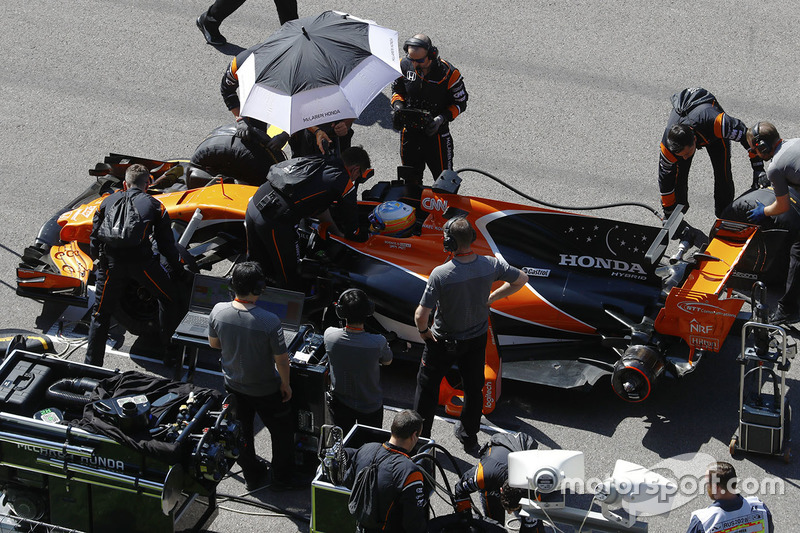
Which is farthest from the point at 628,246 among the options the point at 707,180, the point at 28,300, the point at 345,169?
the point at 28,300

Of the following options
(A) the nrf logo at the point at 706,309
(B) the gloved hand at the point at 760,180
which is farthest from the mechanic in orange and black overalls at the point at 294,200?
(B) the gloved hand at the point at 760,180

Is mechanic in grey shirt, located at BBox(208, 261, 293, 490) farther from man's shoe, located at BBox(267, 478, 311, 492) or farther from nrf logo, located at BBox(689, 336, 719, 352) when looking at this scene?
nrf logo, located at BBox(689, 336, 719, 352)

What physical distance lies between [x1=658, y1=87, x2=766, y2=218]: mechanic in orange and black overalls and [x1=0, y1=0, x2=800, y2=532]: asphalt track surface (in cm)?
63

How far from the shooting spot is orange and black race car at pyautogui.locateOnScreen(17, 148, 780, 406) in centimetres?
704

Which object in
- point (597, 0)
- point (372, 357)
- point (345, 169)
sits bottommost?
point (372, 357)

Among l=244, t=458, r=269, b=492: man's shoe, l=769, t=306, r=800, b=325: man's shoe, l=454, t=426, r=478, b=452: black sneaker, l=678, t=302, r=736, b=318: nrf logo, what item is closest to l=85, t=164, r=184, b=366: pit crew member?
l=244, t=458, r=269, b=492: man's shoe

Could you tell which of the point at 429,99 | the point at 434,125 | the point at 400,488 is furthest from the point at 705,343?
the point at 429,99

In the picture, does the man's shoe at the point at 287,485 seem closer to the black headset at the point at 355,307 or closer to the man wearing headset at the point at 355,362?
the man wearing headset at the point at 355,362

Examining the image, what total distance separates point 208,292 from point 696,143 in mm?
4552

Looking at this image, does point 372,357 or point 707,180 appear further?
point 707,180

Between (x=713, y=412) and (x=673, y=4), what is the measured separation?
721 cm

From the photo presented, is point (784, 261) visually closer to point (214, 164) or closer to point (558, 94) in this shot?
point (558, 94)

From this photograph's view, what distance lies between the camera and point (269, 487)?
6.60 meters

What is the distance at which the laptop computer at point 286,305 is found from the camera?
7.07 m
